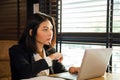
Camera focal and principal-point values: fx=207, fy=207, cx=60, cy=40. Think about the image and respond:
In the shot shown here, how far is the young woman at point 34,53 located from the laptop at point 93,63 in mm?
282

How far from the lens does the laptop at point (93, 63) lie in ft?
4.85

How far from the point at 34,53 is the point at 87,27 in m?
1.23

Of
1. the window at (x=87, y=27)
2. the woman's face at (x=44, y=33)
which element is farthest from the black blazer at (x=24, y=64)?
the window at (x=87, y=27)

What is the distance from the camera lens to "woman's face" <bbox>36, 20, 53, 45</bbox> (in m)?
1.91

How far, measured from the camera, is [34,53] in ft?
6.35

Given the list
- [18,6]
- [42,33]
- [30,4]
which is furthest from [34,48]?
[18,6]

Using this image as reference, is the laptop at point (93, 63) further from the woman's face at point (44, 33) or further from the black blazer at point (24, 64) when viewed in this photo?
the woman's face at point (44, 33)

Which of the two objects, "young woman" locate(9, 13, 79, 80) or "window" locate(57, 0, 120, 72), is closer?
"young woman" locate(9, 13, 79, 80)

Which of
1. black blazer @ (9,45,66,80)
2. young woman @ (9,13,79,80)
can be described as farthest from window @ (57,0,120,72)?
black blazer @ (9,45,66,80)

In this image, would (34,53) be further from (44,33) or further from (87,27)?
(87,27)

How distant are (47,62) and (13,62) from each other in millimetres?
308

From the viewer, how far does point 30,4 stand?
3.54 m

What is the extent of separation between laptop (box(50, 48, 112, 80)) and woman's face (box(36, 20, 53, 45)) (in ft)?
1.55

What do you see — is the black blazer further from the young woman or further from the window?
the window
